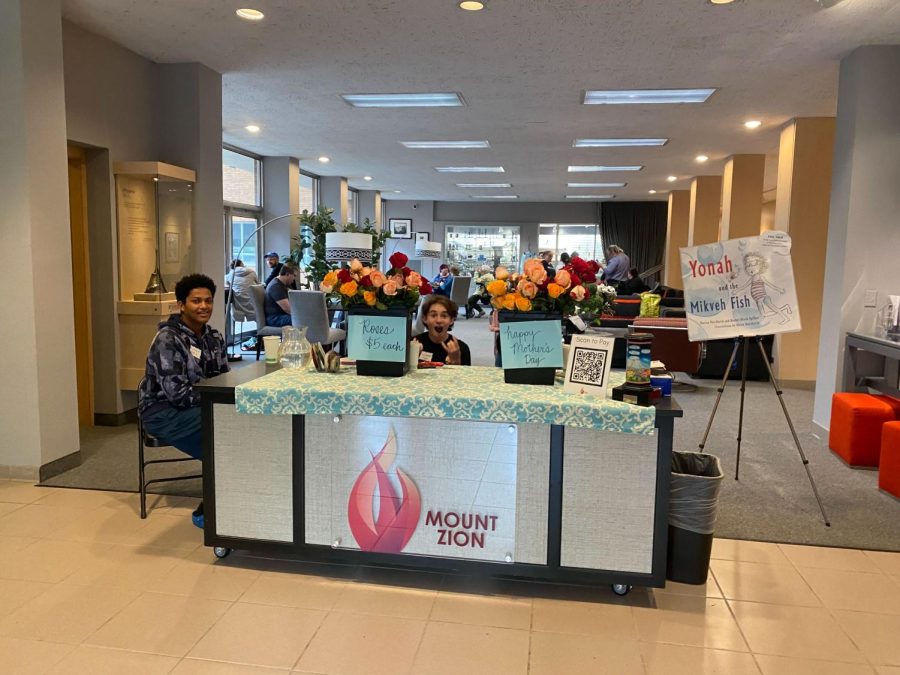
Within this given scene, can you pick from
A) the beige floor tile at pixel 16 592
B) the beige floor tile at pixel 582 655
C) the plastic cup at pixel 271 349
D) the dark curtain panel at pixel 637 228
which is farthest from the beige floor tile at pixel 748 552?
the dark curtain panel at pixel 637 228

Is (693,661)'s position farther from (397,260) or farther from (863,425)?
(863,425)

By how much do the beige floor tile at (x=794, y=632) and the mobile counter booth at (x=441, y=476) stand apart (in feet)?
1.24

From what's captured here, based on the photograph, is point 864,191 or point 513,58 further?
point 513,58

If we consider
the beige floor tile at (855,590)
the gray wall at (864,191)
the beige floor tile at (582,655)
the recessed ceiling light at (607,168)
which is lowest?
the beige floor tile at (582,655)

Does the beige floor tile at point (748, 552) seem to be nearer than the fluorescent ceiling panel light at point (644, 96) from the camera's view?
Yes

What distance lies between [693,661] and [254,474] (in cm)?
180

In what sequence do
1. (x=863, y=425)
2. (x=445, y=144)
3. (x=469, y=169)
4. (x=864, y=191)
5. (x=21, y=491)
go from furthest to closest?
(x=469, y=169)
(x=445, y=144)
(x=864, y=191)
(x=863, y=425)
(x=21, y=491)

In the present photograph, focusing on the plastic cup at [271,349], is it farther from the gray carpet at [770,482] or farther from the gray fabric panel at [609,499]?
the gray fabric panel at [609,499]

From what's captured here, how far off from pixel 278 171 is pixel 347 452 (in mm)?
8252

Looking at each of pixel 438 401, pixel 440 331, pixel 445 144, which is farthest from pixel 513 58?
pixel 445 144

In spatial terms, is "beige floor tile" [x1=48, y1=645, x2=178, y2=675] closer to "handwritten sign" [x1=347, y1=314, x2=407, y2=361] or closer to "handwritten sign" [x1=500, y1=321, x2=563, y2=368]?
"handwritten sign" [x1=347, y1=314, x2=407, y2=361]

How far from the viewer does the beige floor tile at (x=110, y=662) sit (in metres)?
2.12

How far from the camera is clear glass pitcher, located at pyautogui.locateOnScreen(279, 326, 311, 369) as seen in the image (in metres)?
3.13

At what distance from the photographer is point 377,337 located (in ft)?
9.48
